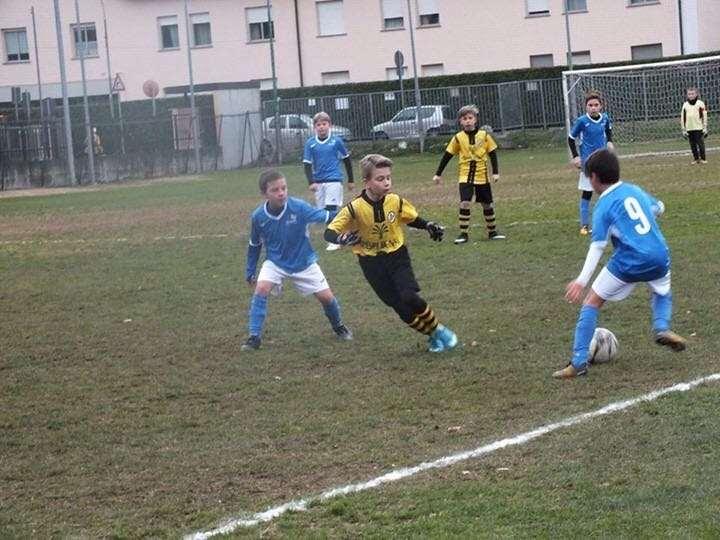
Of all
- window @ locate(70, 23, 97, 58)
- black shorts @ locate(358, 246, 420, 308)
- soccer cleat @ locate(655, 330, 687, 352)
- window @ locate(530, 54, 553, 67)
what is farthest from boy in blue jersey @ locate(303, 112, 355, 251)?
window @ locate(70, 23, 97, 58)

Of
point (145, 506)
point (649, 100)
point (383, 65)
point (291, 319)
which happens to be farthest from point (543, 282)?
point (383, 65)

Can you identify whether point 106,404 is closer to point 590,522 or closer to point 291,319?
point 291,319

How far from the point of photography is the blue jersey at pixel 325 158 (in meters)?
18.6

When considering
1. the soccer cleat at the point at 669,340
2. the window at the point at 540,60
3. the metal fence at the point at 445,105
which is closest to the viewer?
the soccer cleat at the point at 669,340

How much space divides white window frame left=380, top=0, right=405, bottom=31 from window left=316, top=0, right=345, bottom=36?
1.74m

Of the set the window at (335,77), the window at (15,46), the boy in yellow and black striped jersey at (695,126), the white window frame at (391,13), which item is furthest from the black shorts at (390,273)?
the window at (15,46)

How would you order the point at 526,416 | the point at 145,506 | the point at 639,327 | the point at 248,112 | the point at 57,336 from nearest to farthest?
the point at 145,506
the point at 526,416
the point at 639,327
the point at 57,336
the point at 248,112

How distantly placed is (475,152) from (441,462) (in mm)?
10561

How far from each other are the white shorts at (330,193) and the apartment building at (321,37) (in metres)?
37.1

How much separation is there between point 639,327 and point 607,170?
229 cm

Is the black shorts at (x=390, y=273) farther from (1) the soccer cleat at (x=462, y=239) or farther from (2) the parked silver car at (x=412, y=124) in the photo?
(2) the parked silver car at (x=412, y=124)

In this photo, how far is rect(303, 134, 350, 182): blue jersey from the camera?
61.2 ft

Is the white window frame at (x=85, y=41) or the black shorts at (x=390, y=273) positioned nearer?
the black shorts at (x=390, y=273)

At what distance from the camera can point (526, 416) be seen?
7906 millimetres
